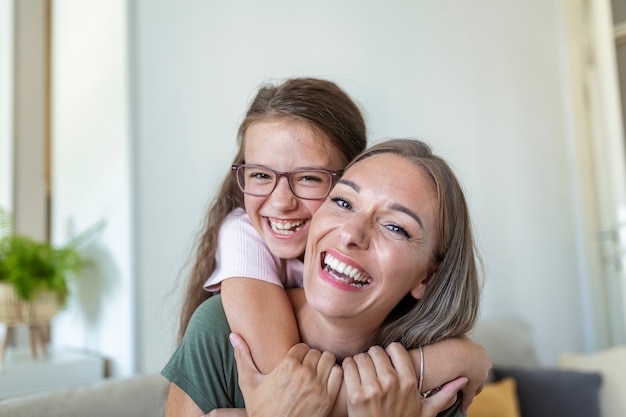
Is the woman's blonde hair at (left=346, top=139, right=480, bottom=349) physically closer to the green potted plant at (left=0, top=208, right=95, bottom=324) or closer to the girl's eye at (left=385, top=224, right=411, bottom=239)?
the girl's eye at (left=385, top=224, right=411, bottom=239)

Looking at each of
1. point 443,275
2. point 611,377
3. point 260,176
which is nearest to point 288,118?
point 260,176

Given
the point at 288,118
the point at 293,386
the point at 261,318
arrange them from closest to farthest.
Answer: the point at 293,386 → the point at 261,318 → the point at 288,118

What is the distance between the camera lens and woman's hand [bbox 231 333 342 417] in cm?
94

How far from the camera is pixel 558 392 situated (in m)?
2.30

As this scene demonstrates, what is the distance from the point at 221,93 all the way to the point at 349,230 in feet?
3.83

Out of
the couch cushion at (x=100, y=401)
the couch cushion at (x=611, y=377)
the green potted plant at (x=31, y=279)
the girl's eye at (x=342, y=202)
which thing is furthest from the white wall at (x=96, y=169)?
the couch cushion at (x=611, y=377)

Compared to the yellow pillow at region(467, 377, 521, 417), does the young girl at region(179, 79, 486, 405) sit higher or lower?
higher

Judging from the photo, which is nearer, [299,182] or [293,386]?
[293,386]

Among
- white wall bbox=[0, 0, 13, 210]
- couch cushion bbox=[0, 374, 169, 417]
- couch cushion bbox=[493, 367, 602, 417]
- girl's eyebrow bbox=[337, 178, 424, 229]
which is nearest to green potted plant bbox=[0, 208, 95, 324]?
couch cushion bbox=[0, 374, 169, 417]

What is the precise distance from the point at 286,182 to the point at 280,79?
Result: 0.44 m

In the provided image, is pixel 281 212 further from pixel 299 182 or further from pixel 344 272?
pixel 344 272

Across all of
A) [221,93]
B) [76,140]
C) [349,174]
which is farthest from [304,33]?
[349,174]

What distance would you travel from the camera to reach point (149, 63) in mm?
1987

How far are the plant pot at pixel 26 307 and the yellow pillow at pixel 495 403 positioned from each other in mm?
1530
